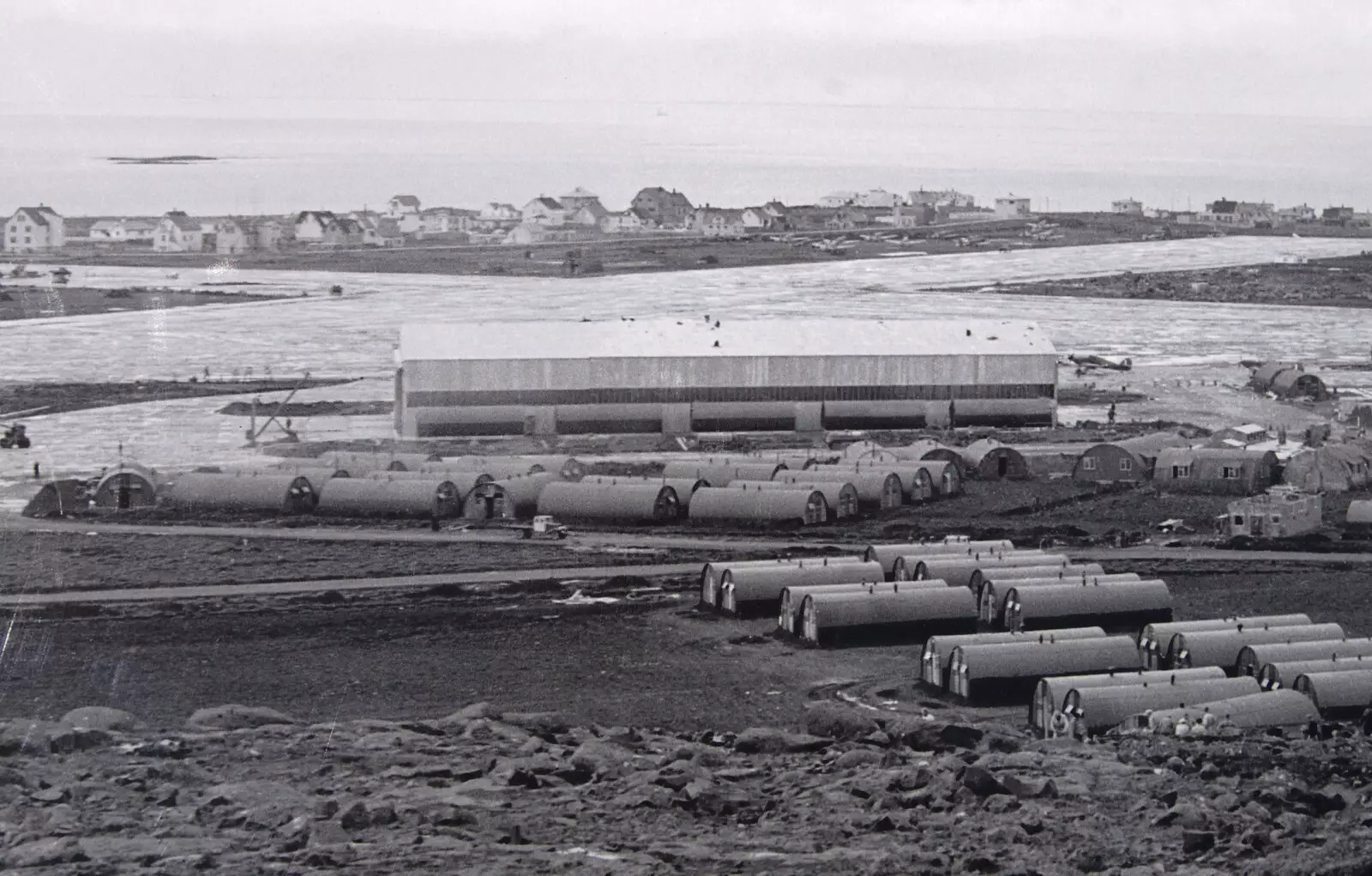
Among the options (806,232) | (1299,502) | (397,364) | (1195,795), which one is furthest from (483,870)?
(806,232)

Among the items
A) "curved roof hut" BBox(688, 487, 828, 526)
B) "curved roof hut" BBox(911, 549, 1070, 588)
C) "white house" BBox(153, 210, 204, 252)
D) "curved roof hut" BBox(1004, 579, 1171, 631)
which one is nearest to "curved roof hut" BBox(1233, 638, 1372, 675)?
"curved roof hut" BBox(1004, 579, 1171, 631)

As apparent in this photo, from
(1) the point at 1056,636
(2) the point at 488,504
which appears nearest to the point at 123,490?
(2) the point at 488,504

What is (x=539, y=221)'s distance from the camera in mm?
110562

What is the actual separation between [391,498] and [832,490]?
252 inches

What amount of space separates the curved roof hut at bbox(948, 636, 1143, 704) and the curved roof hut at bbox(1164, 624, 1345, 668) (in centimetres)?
54

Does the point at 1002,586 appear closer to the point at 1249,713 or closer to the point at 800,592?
the point at 800,592

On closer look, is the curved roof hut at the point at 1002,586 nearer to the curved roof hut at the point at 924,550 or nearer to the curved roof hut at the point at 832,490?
the curved roof hut at the point at 924,550

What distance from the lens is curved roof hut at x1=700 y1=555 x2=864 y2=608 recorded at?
2152 centimetres

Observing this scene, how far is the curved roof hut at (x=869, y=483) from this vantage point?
27.6 metres

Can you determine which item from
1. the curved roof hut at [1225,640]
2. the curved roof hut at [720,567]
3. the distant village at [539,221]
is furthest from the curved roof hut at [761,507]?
the distant village at [539,221]

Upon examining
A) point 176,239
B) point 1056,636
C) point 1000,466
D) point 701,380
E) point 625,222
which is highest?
point 625,222

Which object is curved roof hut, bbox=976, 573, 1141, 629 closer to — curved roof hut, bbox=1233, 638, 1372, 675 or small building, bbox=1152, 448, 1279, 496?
curved roof hut, bbox=1233, 638, 1372, 675

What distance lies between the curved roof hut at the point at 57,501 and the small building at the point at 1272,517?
16.3m

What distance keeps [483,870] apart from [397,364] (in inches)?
928
